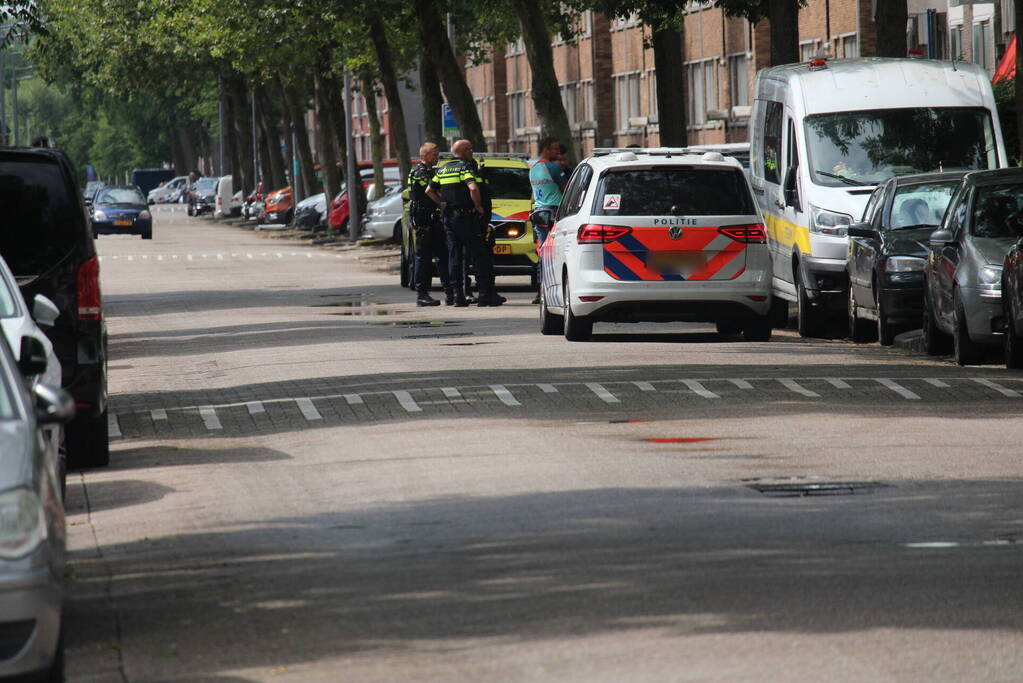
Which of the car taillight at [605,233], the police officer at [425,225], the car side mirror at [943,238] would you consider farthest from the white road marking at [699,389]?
the police officer at [425,225]

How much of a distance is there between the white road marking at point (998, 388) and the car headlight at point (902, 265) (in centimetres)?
368

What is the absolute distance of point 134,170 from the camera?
14938 centimetres

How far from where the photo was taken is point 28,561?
5.94 meters

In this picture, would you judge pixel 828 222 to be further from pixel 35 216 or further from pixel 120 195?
pixel 120 195

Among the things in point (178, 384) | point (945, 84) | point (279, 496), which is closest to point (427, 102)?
point (945, 84)

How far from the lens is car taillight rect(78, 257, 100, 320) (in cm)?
1191

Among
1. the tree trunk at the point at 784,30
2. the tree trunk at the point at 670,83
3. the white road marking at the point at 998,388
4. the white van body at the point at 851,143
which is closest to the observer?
the white road marking at the point at 998,388

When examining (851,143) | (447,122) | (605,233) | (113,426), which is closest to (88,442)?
(113,426)

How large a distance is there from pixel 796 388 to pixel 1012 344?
222 centimetres

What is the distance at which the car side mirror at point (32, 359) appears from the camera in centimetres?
775

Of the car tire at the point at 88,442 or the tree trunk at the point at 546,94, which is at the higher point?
the tree trunk at the point at 546,94

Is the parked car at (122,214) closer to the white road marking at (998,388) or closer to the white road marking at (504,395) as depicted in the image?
the white road marking at (504,395)

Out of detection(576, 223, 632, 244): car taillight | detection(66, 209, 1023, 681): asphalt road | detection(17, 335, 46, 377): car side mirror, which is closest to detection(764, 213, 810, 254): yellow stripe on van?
detection(576, 223, 632, 244): car taillight

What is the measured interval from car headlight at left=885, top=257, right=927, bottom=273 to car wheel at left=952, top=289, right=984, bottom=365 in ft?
6.64
